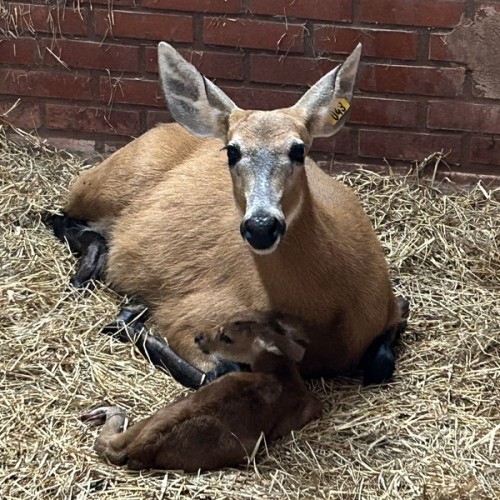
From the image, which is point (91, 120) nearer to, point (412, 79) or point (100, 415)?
point (412, 79)

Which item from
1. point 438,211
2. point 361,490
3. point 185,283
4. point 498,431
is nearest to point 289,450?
point 361,490

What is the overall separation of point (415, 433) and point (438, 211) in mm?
1998

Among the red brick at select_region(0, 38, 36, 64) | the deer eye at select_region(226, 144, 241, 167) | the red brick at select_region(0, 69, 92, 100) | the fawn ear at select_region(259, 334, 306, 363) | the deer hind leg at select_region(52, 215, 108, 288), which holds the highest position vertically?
the deer eye at select_region(226, 144, 241, 167)

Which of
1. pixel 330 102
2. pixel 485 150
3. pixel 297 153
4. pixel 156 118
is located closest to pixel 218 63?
pixel 156 118

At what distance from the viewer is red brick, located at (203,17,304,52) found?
5.74m

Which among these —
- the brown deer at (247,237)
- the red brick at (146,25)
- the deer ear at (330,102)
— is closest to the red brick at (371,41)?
the red brick at (146,25)

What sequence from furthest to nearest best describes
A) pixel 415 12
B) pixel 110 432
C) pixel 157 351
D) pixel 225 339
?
pixel 415 12 → pixel 157 351 → pixel 225 339 → pixel 110 432

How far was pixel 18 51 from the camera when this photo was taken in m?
6.09

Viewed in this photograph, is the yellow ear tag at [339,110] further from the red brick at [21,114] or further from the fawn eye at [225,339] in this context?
the red brick at [21,114]

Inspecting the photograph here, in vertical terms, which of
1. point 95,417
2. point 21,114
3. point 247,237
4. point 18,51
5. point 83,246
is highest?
point 247,237

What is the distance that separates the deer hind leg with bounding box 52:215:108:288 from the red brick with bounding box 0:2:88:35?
1109 millimetres

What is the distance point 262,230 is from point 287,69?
7.59ft

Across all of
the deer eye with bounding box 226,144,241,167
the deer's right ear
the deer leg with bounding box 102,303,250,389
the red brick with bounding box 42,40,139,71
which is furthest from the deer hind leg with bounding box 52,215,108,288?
the deer eye with bounding box 226,144,241,167

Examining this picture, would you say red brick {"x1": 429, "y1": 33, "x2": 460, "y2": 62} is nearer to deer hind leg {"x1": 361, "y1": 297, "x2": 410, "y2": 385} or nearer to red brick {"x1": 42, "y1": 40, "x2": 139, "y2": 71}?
red brick {"x1": 42, "y1": 40, "x2": 139, "y2": 71}
